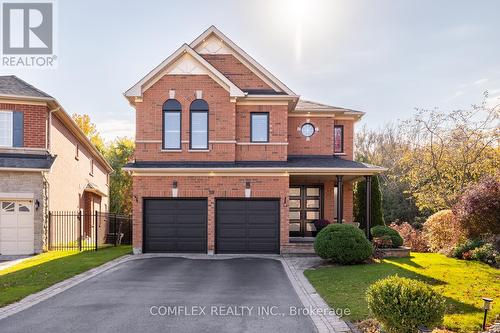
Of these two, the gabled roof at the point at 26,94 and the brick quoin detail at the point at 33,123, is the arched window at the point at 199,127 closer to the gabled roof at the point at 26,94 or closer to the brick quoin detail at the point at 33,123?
the gabled roof at the point at 26,94

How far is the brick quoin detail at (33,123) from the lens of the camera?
59.6ft

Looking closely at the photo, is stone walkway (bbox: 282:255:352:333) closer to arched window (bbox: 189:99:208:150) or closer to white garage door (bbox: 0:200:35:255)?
arched window (bbox: 189:99:208:150)

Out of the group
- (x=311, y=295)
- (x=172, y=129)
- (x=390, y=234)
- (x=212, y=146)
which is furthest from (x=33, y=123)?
(x=390, y=234)

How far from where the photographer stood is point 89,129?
4125 centimetres

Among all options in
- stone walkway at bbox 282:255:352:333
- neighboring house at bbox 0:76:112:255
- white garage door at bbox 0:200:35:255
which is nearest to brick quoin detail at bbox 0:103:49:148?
neighboring house at bbox 0:76:112:255

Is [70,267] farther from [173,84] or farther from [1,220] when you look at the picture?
[173,84]

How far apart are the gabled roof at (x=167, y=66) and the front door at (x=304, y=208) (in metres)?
5.84

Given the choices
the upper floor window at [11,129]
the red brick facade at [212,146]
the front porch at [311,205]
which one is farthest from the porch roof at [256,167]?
the upper floor window at [11,129]

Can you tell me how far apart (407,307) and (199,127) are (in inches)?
521

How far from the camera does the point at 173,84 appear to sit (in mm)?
17859

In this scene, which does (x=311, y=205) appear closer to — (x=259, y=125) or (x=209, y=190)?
(x=259, y=125)

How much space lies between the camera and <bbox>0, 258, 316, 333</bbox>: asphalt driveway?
7441 mm

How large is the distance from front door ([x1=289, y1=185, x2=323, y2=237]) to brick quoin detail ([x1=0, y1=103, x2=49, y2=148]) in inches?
464

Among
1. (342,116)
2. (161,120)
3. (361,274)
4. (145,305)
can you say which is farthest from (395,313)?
(342,116)
